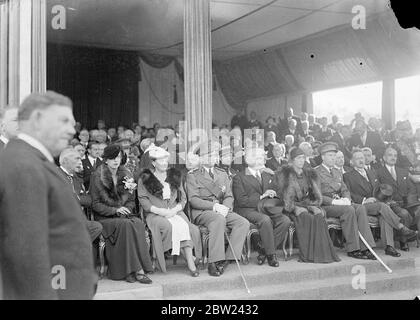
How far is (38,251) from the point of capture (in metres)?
1.92

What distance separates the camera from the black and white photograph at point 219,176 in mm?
2105

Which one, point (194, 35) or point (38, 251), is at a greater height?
point (194, 35)

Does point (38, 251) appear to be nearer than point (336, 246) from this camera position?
Yes

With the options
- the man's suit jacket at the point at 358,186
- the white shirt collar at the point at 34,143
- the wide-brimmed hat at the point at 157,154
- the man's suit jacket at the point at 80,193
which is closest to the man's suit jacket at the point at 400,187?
the man's suit jacket at the point at 358,186

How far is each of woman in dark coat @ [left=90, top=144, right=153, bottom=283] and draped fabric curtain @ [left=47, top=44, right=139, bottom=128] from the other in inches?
368

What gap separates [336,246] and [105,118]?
9851 mm

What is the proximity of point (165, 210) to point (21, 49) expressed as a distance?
7.82 feet

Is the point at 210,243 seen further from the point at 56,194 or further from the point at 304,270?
the point at 56,194

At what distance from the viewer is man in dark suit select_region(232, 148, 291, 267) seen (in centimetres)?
585

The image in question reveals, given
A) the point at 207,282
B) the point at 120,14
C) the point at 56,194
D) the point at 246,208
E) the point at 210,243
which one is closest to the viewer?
the point at 56,194

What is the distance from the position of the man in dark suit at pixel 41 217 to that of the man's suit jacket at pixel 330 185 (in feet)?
16.0

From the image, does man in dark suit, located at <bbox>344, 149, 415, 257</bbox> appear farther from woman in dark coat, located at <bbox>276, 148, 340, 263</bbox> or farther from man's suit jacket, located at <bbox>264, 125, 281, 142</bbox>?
man's suit jacket, located at <bbox>264, 125, 281, 142</bbox>
